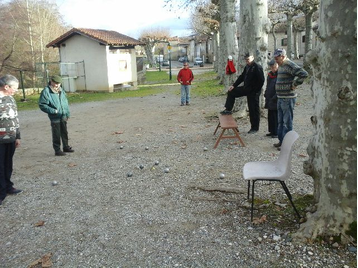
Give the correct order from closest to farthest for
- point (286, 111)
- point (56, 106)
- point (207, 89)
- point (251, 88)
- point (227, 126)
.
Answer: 1. point (286, 111)
2. point (227, 126)
3. point (56, 106)
4. point (251, 88)
5. point (207, 89)

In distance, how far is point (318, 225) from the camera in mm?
3404

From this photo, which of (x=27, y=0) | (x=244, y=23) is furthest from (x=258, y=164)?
(x=27, y=0)

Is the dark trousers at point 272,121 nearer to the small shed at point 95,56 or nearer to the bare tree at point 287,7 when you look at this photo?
the small shed at point 95,56

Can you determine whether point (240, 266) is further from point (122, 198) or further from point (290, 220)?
point (122, 198)

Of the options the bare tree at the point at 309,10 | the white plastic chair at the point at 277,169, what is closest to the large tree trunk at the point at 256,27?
the white plastic chair at the point at 277,169

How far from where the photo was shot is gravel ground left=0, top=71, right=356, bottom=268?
3.48 metres

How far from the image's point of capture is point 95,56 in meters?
24.3

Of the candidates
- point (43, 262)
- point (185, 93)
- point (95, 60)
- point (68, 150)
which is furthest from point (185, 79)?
point (95, 60)

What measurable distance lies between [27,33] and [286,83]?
2694 cm

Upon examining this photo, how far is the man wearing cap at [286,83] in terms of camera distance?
6492mm

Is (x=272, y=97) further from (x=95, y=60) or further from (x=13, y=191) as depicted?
(x=95, y=60)

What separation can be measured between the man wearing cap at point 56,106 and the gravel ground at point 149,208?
572 millimetres

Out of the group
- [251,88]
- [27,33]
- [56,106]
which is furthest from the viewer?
[27,33]

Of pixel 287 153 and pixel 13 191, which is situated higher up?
pixel 287 153
